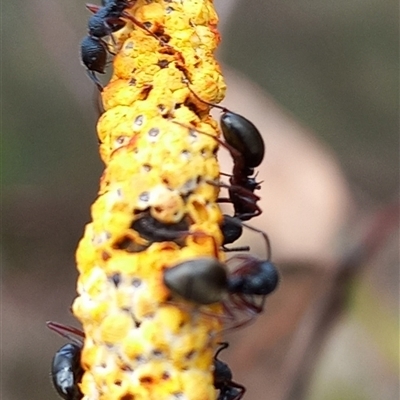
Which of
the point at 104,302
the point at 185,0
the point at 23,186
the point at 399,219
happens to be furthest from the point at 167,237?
the point at 23,186

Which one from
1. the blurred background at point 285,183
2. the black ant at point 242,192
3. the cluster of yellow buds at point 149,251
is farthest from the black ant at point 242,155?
the blurred background at point 285,183

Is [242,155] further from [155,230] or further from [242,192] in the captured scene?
[155,230]

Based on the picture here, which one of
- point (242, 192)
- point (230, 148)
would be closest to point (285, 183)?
point (242, 192)

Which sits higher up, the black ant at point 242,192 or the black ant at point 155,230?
the black ant at point 242,192

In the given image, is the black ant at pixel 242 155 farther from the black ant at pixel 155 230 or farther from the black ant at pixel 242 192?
the black ant at pixel 155 230

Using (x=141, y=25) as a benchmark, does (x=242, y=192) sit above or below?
below
